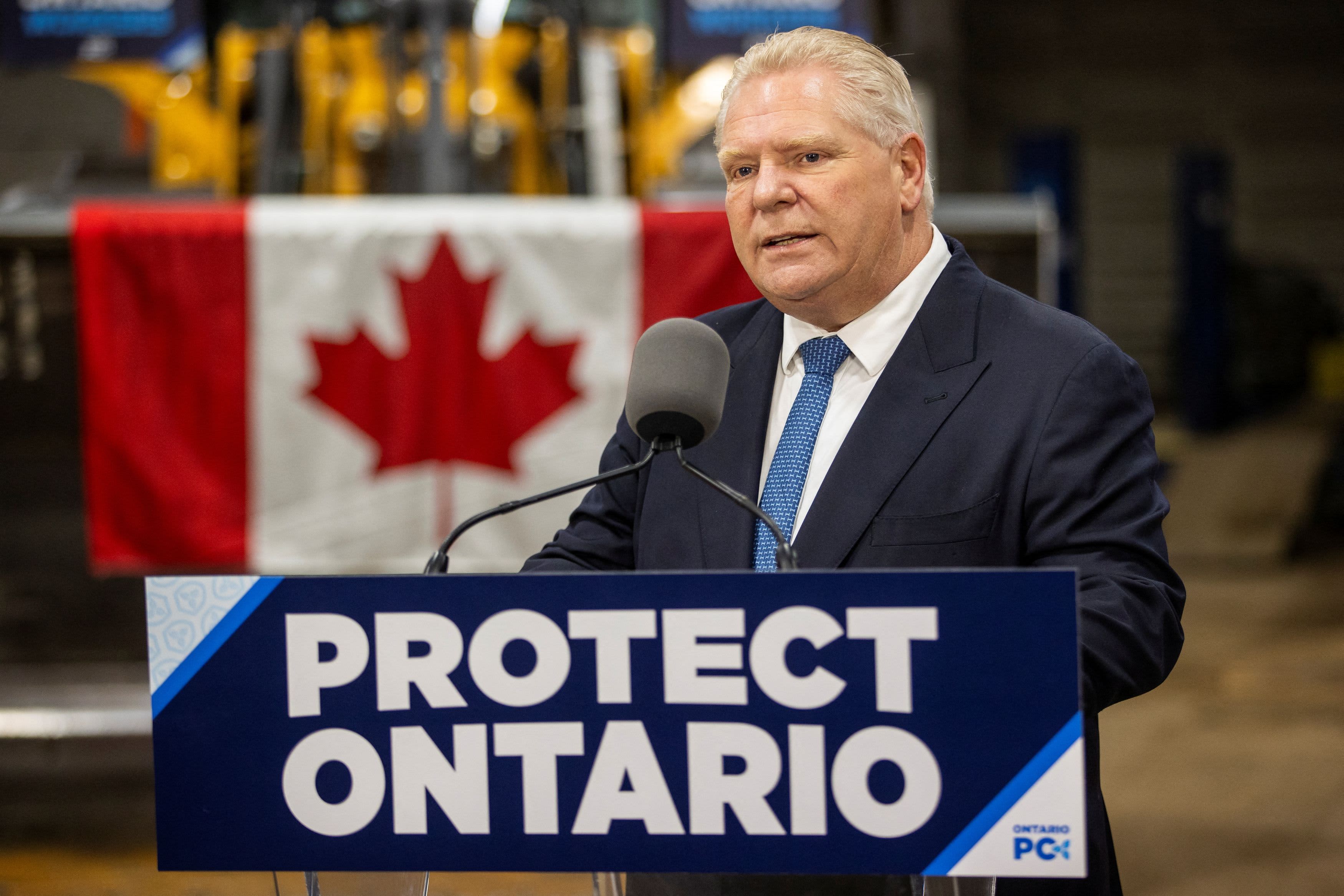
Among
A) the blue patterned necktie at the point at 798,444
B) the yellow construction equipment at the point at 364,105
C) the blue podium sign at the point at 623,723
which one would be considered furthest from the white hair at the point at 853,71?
the yellow construction equipment at the point at 364,105

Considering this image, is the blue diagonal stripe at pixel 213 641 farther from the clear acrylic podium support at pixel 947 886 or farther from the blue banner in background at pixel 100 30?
the blue banner in background at pixel 100 30

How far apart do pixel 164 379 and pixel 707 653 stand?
9.38 ft

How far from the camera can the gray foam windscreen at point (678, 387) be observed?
3.54 ft

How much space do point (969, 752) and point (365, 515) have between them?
2750 mm

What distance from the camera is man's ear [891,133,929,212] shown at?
133 centimetres

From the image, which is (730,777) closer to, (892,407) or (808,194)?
(892,407)

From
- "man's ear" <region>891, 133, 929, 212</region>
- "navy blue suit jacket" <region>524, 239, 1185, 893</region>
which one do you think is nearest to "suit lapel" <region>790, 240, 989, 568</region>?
"navy blue suit jacket" <region>524, 239, 1185, 893</region>

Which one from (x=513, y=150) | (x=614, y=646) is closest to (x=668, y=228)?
(x=614, y=646)

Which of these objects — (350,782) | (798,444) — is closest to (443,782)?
(350,782)

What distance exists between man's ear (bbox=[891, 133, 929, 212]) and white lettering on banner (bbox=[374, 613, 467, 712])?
675 millimetres

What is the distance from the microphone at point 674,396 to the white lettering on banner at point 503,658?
0.40ft

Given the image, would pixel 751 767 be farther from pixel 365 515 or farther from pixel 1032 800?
pixel 365 515

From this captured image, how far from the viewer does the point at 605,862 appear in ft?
3.08

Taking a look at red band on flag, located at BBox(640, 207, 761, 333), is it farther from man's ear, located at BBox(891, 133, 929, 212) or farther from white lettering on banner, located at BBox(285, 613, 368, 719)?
white lettering on banner, located at BBox(285, 613, 368, 719)
